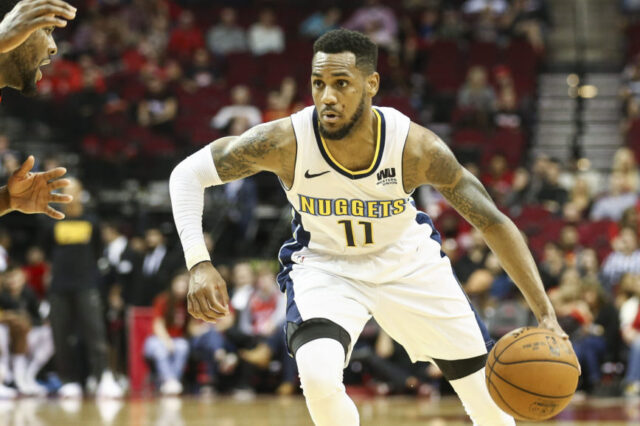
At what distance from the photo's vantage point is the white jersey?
16.0ft

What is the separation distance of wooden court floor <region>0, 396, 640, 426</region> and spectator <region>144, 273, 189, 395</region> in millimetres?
699

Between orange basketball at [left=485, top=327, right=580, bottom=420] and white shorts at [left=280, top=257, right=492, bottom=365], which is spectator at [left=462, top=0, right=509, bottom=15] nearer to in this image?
white shorts at [left=280, top=257, right=492, bottom=365]

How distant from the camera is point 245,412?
29.0 feet

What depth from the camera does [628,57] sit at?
15453mm

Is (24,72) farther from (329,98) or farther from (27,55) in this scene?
(329,98)

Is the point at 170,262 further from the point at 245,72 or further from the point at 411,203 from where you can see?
the point at 411,203

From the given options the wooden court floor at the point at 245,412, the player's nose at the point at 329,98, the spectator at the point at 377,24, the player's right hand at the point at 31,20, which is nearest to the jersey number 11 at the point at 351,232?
the player's nose at the point at 329,98

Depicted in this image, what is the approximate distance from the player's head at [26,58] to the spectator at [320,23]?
11944 mm

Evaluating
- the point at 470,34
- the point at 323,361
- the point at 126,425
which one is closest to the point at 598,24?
the point at 470,34

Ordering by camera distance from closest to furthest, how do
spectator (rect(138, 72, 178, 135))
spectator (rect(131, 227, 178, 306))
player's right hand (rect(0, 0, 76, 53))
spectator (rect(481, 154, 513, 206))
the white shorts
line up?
player's right hand (rect(0, 0, 76, 53)), the white shorts, spectator (rect(131, 227, 178, 306)), spectator (rect(481, 154, 513, 206)), spectator (rect(138, 72, 178, 135))

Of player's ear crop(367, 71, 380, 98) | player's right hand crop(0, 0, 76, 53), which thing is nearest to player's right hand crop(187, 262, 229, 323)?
player's ear crop(367, 71, 380, 98)

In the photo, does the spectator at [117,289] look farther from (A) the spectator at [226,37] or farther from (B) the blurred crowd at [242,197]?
(A) the spectator at [226,37]

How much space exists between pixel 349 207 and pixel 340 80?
2.04 ft

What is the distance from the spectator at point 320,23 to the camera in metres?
15.9
